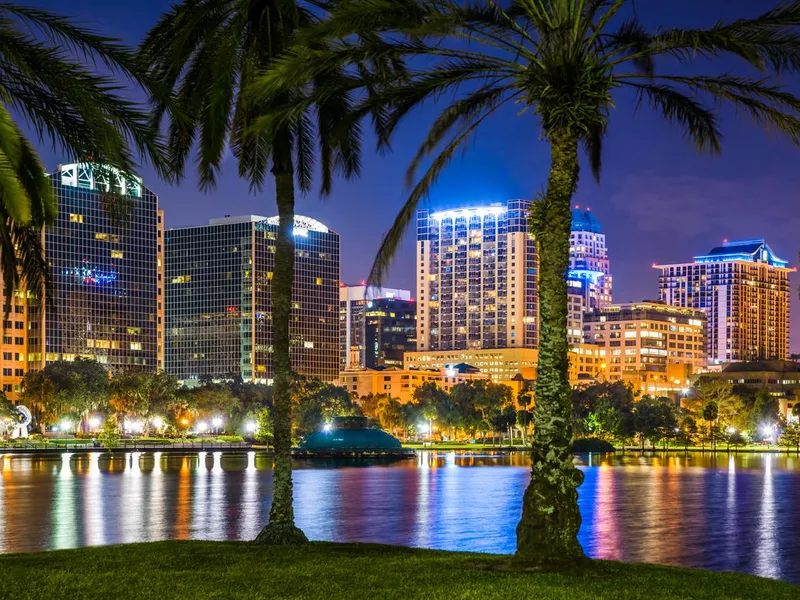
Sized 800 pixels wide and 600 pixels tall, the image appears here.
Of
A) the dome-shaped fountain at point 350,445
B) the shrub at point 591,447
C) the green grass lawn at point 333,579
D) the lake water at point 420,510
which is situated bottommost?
the shrub at point 591,447

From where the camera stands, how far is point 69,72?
1600 cm

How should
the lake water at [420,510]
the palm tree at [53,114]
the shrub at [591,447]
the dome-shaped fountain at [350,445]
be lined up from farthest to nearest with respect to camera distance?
1. the shrub at [591,447]
2. the dome-shaped fountain at [350,445]
3. the lake water at [420,510]
4. the palm tree at [53,114]

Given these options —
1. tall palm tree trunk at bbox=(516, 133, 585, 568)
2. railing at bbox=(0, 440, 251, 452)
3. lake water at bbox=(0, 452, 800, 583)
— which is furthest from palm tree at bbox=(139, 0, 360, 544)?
railing at bbox=(0, 440, 251, 452)

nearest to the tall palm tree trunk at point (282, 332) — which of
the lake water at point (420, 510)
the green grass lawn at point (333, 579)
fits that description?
the green grass lawn at point (333, 579)

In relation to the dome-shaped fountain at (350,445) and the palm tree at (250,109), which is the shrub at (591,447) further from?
the palm tree at (250,109)

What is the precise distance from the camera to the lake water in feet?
131

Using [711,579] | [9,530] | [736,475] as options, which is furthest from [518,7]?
[736,475]

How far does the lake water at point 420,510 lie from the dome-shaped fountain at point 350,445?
4302 cm

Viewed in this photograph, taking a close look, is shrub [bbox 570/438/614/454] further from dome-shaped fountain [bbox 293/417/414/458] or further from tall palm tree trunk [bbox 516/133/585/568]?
tall palm tree trunk [bbox 516/133/585/568]

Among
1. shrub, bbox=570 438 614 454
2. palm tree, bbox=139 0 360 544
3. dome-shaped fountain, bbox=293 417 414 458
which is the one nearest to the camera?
palm tree, bbox=139 0 360 544

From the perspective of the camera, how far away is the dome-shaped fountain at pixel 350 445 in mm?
139000

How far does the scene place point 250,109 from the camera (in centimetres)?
2558

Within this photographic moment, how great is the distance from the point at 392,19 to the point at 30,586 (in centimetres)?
1166

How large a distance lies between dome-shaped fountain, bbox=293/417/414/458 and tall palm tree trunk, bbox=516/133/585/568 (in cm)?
11878
